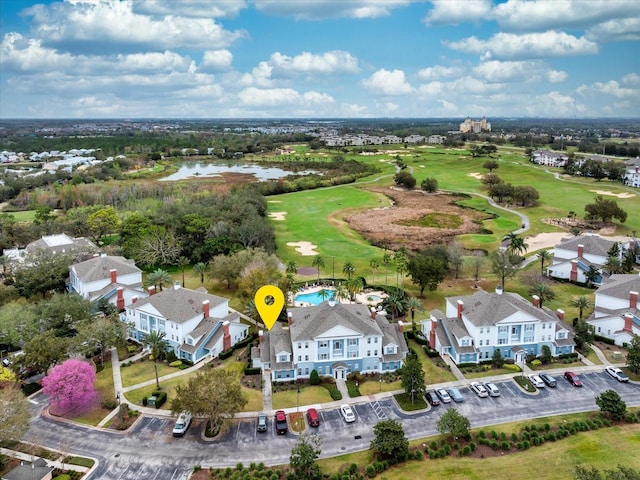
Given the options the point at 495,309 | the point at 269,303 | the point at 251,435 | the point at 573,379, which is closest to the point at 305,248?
the point at 269,303

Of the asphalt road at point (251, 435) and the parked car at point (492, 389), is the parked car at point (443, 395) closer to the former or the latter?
the asphalt road at point (251, 435)

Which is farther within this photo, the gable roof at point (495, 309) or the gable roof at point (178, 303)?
the gable roof at point (178, 303)

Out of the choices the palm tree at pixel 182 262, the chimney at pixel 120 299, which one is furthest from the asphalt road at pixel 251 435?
the palm tree at pixel 182 262

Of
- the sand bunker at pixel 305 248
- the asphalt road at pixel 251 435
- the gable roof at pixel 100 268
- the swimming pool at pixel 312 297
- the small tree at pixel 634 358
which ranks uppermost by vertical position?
the gable roof at pixel 100 268

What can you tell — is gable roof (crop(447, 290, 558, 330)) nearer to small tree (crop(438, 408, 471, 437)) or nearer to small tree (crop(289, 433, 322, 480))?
small tree (crop(438, 408, 471, 437))

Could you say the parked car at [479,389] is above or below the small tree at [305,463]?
→ below

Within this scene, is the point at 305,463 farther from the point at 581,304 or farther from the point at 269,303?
the point at 581,304

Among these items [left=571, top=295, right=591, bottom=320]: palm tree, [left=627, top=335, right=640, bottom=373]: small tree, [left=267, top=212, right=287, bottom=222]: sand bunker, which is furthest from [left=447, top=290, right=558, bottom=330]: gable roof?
[left=267, top=212, right=287, bottom=222]: sand bunker
